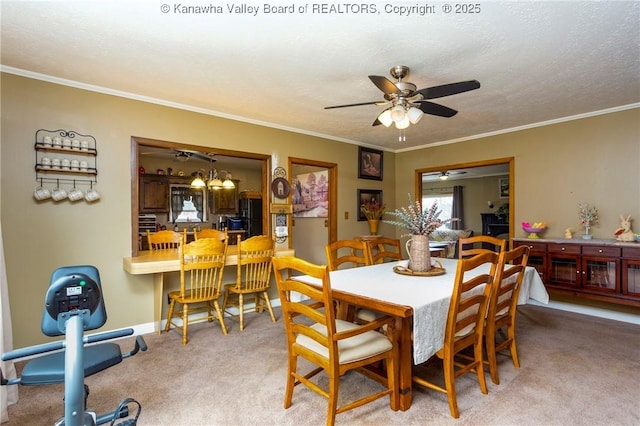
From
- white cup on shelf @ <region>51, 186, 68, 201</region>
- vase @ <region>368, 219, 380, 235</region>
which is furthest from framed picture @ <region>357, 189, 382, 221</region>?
white cup on shelf @ <region>51, 186, 68, 201</region>

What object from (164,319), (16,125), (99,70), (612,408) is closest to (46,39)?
(99,70)

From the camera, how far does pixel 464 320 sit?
203 cm

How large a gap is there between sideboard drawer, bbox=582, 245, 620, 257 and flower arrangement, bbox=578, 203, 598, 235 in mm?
395

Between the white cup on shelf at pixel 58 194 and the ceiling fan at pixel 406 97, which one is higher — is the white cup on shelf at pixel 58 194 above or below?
below

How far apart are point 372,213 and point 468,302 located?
146 inches

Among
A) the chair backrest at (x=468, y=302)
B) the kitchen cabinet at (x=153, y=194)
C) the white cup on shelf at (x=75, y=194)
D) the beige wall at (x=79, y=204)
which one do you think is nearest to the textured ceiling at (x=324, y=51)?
the beige wall at (x=79, y=204)

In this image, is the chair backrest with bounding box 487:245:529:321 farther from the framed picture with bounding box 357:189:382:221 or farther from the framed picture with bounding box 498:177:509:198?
the framed picture with bounding box 498:177:509:198

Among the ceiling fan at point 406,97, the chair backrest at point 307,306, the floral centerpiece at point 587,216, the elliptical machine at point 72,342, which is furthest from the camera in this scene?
the floral centerpiece at point 587,216

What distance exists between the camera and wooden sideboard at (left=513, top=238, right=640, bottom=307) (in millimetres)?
3389

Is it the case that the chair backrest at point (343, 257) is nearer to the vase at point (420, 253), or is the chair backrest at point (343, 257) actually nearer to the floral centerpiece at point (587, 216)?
the vase at point (420, 253)

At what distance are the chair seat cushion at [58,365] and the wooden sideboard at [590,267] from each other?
14.3 feet

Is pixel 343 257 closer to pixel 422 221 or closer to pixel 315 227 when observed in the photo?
pixel 422 221

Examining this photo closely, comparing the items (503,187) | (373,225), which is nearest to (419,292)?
(373,225)

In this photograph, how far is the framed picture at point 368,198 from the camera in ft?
18.3
